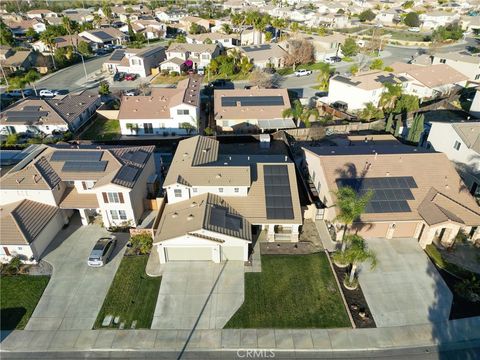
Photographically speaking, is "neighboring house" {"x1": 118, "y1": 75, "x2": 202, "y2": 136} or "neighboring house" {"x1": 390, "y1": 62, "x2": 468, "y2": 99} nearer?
"neighboring house" {"x1": 118, "y1": 75, "x2": 202, "y2": 136}

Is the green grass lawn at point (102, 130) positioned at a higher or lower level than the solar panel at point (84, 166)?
lower

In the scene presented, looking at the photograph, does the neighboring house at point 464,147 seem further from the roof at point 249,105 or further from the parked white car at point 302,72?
the parked white car at point 302,72

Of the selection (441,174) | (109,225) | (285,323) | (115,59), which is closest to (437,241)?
(441,174)

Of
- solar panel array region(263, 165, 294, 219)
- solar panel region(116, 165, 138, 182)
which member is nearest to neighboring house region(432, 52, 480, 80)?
solar panel array region(263, 165, 294, 219)

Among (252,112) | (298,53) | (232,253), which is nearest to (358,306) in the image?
(232,253)

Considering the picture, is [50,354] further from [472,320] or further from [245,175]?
[472,320]

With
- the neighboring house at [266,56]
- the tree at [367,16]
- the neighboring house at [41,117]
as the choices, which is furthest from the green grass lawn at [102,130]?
the tree at [367,16]

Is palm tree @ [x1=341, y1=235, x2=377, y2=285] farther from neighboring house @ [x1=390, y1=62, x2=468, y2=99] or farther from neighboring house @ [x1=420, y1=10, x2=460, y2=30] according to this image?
neighboring house @ [x1=420, y1=10, x2=460, y2=30]
